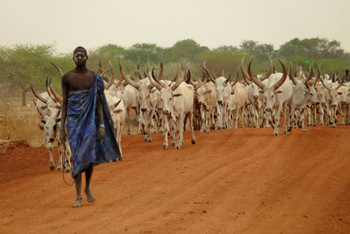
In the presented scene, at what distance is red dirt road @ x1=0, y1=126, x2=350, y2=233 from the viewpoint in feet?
22.4

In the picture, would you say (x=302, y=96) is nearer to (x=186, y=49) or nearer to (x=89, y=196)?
(x=89, y=196)

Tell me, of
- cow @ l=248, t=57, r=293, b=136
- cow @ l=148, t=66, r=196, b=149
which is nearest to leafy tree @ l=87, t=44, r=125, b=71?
cow @ l=248, t=57, r=293, b=136

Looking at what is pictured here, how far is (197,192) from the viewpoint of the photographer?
889 cm

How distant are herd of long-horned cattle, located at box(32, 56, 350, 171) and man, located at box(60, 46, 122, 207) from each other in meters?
3.45

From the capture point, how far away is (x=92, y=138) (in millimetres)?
8156

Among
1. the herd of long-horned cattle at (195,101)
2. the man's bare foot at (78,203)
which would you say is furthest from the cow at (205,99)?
the man's bare foot at (78,203)

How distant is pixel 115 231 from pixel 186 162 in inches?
235

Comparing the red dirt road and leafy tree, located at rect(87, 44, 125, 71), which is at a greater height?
leafy tree, located at rect(87, 44, 125, 71)

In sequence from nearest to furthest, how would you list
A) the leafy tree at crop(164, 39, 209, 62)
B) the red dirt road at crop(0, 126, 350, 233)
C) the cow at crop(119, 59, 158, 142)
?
the red dirt road at crop(0, 126, 350, 233), the cow at crop(119, 59, 158, 142), the leafy tree at crop(164, 39, 209, 62)

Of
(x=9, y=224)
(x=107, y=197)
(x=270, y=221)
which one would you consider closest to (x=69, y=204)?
(x=107, y=197)

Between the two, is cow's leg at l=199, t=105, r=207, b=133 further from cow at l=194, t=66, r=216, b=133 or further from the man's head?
the man's head

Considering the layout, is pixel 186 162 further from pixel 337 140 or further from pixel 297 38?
pixel 297 38

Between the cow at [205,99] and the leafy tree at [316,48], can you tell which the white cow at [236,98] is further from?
the leafy tree at [316,48]

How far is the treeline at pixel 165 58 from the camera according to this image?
41.8 m
